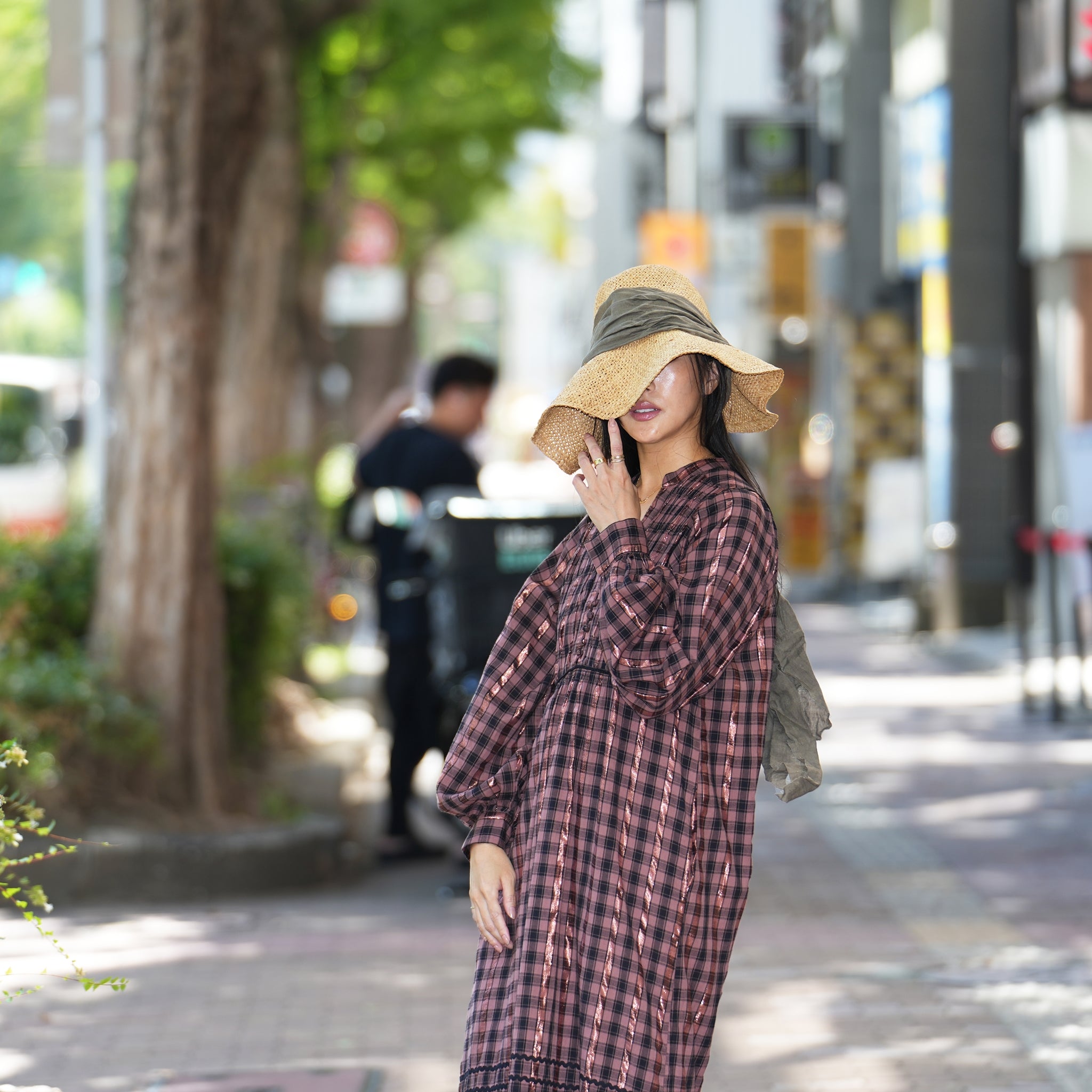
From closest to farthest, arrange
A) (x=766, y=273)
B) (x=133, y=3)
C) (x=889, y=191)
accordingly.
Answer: (x=133, y=3) < (x=889, y=191) < (x=766, y=273)

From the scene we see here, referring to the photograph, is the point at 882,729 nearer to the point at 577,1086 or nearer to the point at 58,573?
the point at 58,573

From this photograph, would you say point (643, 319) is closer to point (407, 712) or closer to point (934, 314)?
point (407, 712)

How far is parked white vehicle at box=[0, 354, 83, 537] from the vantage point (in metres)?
22.0

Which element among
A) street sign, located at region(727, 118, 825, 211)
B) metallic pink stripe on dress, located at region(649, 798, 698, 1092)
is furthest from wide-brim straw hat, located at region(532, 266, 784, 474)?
street sign, located at region(727, 118, 825, 211)

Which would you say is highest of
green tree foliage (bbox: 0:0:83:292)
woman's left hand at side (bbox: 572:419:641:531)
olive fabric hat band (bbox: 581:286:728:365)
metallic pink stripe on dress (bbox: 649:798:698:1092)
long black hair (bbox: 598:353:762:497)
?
green tree foliage (bbox: 0:0:83:292)

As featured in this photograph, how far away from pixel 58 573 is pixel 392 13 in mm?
10727

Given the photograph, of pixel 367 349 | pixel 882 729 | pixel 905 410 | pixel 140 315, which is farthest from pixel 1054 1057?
pixel 367 349

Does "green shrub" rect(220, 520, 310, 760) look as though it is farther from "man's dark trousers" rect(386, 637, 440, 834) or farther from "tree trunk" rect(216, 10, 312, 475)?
"tree trunk" rect(216, 10, 312, 475)

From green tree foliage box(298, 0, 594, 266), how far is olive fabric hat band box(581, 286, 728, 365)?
10932 millimetres

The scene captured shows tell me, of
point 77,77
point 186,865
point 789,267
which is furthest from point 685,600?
point 789,267

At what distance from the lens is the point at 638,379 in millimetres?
3043

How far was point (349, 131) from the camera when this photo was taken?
18.0 m

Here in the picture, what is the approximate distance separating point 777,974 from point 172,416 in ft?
11.5

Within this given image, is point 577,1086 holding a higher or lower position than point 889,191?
lower
